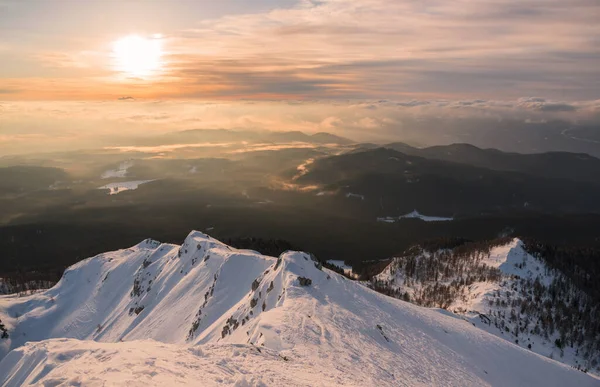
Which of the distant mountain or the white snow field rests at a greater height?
the white snow field

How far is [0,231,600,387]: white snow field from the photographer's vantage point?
134ft

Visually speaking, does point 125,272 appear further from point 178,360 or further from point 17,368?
point 178,360

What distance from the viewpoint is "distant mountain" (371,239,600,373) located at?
113250 mm

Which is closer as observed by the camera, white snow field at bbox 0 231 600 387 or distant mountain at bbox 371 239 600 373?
white snow field at bbox 0 231 600 387

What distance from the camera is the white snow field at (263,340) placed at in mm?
40781

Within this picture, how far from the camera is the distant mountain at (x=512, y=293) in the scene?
11325 centimetres

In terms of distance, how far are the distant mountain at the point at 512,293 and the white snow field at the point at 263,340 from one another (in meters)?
37.7

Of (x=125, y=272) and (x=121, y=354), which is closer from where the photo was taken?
(x=121, y=354)

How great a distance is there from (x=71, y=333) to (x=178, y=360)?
136m

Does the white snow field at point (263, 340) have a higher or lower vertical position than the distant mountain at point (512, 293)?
higher

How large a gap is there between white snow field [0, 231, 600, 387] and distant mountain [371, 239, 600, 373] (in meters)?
37.7

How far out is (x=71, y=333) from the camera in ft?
487

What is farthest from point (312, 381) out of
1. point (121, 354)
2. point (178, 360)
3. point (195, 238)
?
point (195, 238)

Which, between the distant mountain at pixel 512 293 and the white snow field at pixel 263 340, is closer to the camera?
the white snow field at pixel 263 340
